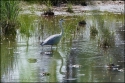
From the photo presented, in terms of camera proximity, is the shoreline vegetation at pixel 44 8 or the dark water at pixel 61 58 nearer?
the dark water at pixel 61 58

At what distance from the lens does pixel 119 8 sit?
65.7ft

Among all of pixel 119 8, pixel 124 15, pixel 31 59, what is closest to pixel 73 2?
pixel 119 8

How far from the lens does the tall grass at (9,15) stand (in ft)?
42.1

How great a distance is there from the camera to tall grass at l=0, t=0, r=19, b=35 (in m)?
12.8

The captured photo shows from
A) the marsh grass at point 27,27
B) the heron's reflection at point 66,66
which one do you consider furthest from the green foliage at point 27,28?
the heron's reflection at point 66,66

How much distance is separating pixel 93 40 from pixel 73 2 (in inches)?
350

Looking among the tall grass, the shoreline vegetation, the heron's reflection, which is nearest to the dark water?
the heron's reflection

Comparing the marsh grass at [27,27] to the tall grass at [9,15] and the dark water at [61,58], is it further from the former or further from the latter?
the tall grass at [9,15]

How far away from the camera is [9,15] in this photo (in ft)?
43.0

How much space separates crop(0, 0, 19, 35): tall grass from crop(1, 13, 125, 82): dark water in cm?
25

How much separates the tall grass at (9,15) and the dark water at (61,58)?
249mm

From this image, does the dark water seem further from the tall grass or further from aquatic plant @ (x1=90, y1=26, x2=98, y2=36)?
the tall grass

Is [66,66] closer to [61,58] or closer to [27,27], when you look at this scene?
[61,58]

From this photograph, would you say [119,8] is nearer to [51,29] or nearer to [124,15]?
[124,15]
